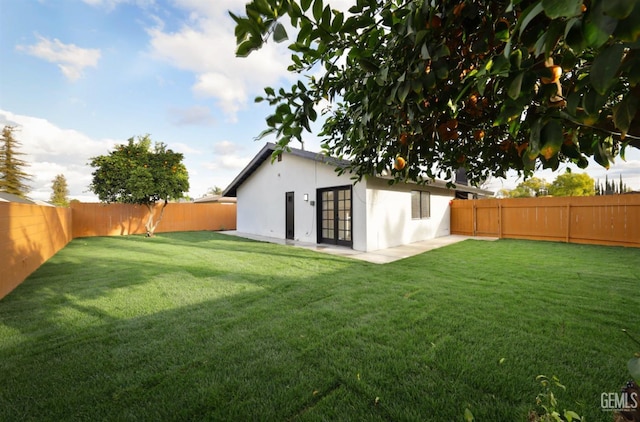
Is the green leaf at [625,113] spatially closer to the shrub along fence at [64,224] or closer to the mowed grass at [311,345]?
the mowed grass at [311,345]

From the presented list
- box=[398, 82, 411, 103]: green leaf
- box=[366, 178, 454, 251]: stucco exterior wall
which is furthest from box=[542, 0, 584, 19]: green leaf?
box=[366, 178, 454, 251]: stucco exterior wall

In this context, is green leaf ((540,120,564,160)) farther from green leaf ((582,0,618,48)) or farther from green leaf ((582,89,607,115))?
green leaf ((582,0,618,48))

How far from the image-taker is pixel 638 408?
1115 millimetres

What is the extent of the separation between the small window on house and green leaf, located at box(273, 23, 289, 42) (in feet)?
33.6

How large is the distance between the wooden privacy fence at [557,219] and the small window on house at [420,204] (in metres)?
2.55

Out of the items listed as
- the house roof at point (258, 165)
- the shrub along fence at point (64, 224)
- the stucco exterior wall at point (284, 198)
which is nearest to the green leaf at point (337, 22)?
the shrub along fence at point (64, 224)

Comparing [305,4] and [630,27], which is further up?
[305,4]

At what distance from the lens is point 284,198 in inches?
468

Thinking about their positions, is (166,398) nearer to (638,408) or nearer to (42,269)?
(638,408)

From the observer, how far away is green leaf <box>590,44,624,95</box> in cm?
59

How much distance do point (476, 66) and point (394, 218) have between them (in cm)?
815

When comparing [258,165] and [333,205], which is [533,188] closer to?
[333,205]

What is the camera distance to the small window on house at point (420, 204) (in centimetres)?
1075

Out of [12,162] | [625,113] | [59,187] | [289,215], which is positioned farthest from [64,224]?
[59,187]
